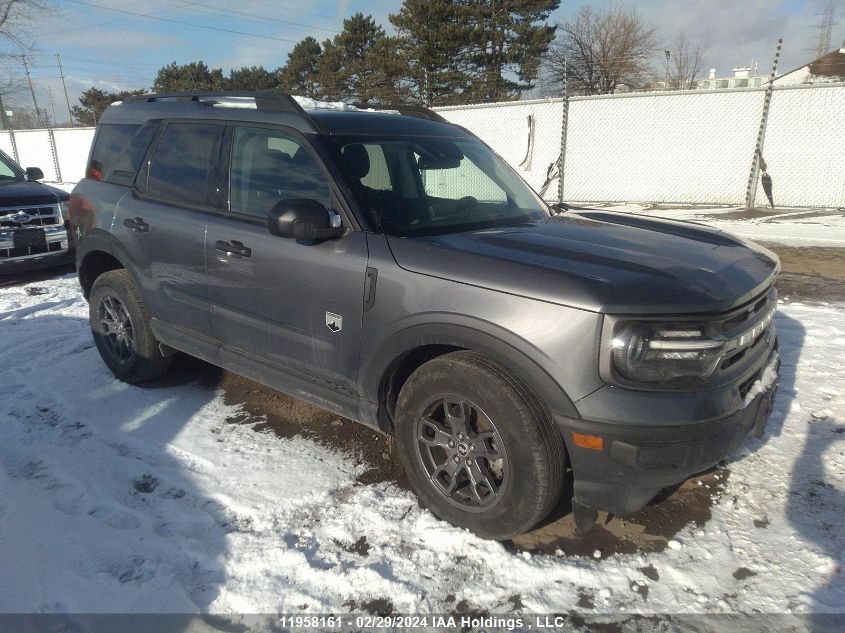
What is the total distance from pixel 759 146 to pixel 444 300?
491 inches

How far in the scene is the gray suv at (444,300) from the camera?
236 centimetres

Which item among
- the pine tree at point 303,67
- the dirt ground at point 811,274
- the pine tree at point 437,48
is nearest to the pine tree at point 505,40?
the pine tree at point 437,48

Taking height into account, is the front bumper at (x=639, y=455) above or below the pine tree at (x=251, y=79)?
below

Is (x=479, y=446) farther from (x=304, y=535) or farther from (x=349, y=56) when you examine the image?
(x=349, y=56)

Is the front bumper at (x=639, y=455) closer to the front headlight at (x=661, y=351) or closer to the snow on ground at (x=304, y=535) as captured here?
the front headlight at (x=661, y=351)

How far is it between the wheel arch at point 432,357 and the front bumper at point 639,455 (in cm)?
A: 12

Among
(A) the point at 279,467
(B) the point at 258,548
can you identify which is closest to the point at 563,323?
(B) the point at 258,548

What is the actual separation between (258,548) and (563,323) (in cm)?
168

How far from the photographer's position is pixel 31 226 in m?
7.77

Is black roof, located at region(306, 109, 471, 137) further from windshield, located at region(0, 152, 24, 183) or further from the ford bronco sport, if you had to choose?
windshield, located at region(0, 152, 24, 183)

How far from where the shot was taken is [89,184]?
466 centimetres

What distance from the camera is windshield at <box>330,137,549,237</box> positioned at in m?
3.15

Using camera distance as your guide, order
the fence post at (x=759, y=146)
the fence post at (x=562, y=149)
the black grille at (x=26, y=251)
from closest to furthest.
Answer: the black grille at (x=26, y=251), the fence post at (x=759, y=146), the fence post at (x=562, y=149)

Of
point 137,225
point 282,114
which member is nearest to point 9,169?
point 137,225
